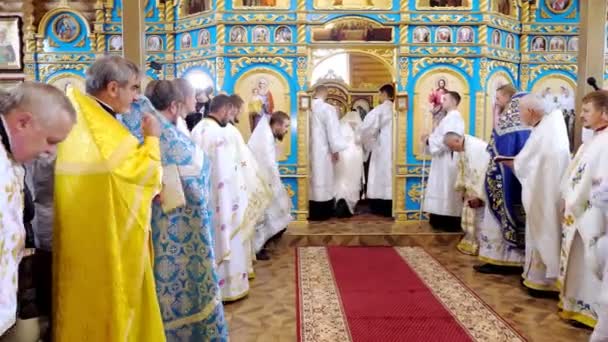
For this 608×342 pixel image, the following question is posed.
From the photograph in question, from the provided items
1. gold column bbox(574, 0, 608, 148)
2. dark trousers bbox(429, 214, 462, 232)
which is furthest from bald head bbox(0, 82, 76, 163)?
dark trousers bbox(429, 214, 462, 232)

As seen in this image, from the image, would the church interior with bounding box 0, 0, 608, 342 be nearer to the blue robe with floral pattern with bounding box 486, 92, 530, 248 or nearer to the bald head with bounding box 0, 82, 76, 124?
the blue robe with floral pattern with bounding box 486, 92, 530, 248

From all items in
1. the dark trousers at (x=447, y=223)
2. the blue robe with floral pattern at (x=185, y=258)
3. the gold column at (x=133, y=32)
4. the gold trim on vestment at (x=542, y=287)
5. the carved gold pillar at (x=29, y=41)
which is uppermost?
the carved gold pillar at (x=29, y=41)

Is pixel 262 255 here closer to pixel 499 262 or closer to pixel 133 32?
pixel 499 262

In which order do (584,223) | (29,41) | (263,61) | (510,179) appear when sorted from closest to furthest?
(584,223), (510,179), (263,61), (29,41)

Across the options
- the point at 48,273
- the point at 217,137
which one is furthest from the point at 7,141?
the point at 217,137

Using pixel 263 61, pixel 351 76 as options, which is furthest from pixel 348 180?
pixel 351 76

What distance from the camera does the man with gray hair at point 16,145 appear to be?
175 centimetres

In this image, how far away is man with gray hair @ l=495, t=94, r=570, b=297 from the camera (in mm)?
4477

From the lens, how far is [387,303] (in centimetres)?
453

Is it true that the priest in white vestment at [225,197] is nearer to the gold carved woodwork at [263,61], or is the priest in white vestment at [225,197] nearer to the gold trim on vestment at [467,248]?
the gold trim on vestment at [467,248]

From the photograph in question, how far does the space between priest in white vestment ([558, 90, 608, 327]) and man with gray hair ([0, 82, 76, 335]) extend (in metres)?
3.22

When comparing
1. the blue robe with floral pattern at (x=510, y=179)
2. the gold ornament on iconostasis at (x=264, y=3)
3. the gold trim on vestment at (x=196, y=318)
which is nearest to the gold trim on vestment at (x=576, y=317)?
the blue robe with floral pattern at (x=510, y=179)

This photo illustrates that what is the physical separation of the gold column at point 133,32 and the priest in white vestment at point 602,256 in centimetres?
304

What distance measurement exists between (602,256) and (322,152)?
16.8ft
